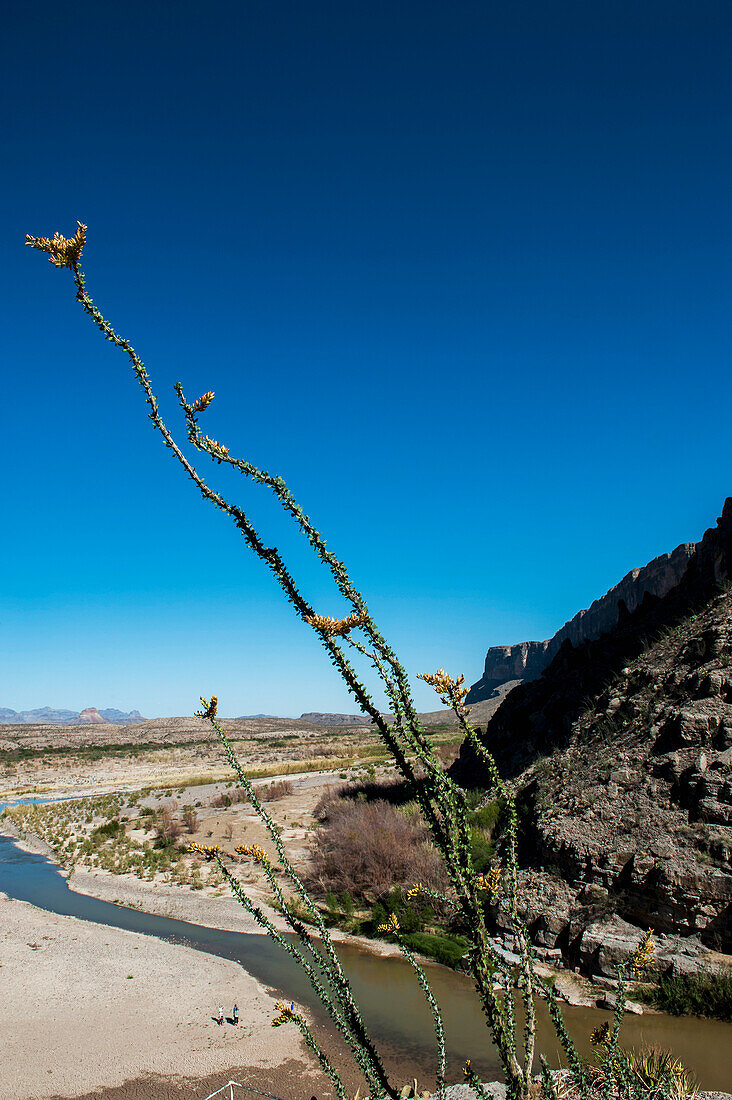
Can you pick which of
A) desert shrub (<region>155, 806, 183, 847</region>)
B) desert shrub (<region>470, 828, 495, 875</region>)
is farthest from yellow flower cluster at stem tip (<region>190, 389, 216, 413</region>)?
desert shrub (<region>155, 806, 183, 847</region>)

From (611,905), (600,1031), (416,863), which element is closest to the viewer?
(600,1031)

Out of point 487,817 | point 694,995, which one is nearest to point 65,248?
point 694,995

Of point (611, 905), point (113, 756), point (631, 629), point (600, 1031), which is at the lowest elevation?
point (113, 756)

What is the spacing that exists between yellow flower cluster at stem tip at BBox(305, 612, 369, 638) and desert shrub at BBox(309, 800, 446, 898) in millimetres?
13185

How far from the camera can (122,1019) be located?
988cm

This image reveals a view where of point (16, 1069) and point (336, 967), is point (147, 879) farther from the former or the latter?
point (336, 967)

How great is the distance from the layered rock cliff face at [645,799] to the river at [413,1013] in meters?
1.14

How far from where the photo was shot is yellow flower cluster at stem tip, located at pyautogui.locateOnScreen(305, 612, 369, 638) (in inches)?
86.9

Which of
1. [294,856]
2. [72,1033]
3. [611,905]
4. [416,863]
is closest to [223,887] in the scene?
[294,856]

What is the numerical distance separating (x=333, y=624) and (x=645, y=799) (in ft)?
37.3

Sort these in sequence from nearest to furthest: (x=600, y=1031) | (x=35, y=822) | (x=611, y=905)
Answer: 1. (x=600, y=1031)
2. (x=611, y=905)
3. (x=35, y=822)

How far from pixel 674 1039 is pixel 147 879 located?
1610 centimetres

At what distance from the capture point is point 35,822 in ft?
95.1

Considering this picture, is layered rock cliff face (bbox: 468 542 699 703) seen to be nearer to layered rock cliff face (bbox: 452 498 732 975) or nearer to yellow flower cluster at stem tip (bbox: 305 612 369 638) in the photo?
yellow flower cluster at stem tip (bbox: 305 612 369 638)
